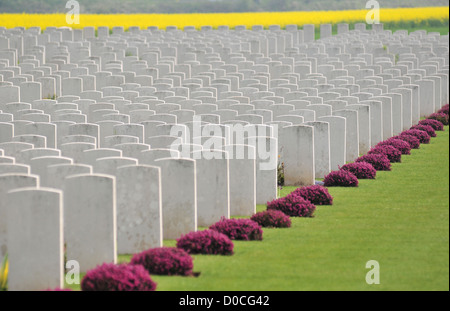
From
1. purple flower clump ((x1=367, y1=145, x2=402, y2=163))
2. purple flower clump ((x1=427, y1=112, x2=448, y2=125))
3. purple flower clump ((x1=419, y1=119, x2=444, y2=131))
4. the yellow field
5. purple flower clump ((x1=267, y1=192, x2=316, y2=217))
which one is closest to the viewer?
purple flower clump ((x1=267, y1=192, x2=316, y2=217))

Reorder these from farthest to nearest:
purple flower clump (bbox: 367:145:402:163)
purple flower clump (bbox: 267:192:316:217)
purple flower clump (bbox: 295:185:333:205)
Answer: purple flower clump (bbox: 367:145:402:163), purple flower clump (bbox: 295:185:333:205), purple flower clump (bbox: 267:192:316:217)

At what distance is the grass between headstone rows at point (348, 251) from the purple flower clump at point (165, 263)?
5.3 inches

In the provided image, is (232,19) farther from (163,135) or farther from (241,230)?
(241,230)

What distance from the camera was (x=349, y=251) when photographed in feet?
37.3

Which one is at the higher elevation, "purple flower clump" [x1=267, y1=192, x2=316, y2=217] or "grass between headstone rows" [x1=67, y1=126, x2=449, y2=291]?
"purple flower clump" [x1=267, y1=192, x2=316, y2=217]

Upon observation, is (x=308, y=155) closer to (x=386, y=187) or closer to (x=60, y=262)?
(x=386, y=187)

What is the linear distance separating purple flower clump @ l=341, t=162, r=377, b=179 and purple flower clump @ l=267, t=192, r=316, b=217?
11.3 ft

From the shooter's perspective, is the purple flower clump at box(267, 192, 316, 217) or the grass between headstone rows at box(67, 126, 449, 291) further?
the purple flower clump at box(267, 192, 316, 217)

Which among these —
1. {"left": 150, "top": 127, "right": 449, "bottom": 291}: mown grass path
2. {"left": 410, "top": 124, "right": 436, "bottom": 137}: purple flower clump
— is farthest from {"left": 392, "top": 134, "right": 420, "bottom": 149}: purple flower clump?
{"left": 150, "top": 127, "right": 449, "bottom": 291}: mown grass path

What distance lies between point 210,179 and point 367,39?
3275cm

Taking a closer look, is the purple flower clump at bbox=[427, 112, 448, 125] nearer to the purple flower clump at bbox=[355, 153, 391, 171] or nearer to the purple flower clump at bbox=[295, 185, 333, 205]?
the purple flower clump at bbox=[355, 153, 391, 171]

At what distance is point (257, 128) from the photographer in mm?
16078

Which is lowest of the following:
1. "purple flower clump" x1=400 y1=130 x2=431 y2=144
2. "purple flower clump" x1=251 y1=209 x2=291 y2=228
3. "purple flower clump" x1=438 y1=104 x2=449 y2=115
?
"purple flower clump" x1=251 y1=209 x2=291 y2=228

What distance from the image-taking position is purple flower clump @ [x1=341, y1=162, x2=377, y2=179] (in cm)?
1736
